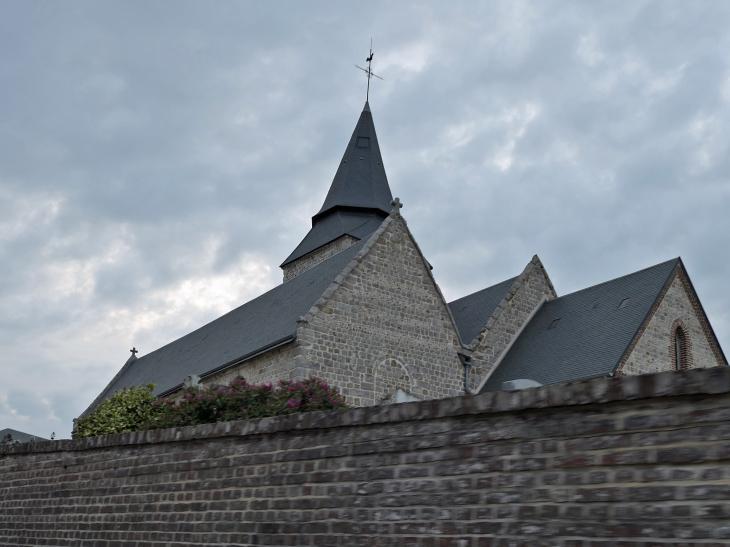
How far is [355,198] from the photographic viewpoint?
35219mm

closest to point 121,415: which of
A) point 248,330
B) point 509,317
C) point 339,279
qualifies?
point 339,279

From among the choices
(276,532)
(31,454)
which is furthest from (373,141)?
(276,532)

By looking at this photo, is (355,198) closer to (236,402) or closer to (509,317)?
(509,317)

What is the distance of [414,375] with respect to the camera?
61.9 ft

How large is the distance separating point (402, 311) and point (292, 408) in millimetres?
10326

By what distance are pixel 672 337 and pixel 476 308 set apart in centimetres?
636

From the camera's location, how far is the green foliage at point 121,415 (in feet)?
45.0

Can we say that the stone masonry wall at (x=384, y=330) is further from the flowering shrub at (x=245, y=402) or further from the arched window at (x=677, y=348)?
the flowering shrub at (x=245, y=402)

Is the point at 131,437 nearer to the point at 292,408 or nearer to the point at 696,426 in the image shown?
the point at 292,408

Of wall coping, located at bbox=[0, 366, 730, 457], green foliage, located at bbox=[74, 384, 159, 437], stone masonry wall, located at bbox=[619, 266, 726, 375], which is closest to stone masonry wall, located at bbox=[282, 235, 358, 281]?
stone masonry wall, located at bbox=[619, 266, 726, 375]

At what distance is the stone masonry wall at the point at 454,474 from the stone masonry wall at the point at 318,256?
24.5 meters

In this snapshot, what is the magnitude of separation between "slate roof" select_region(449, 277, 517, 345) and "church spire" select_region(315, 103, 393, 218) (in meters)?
10.5

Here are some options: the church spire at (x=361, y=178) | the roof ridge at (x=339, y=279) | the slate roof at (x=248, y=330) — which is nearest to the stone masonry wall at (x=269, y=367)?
the slate roof at (x=248, y=330)

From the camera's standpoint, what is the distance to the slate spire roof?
34.2 meters
